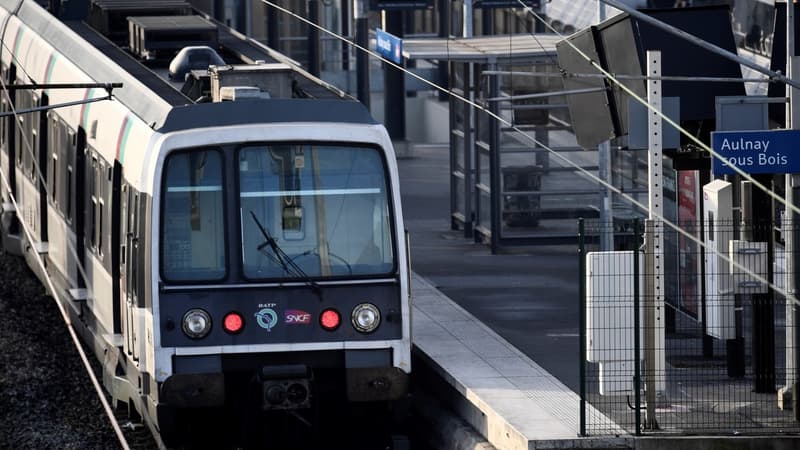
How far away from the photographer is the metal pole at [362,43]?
27.7 metres

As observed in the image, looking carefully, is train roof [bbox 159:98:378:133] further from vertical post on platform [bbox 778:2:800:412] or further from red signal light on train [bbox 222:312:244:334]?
vertical post on platform [bbox 778:2:800:412]

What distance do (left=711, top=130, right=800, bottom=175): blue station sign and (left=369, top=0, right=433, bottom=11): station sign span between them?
1447 centimetres

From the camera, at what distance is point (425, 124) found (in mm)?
42031

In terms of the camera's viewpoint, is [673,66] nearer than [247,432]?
No

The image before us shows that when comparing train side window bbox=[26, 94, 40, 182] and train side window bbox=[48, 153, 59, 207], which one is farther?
train side window bbox=[26, 94, 40, 182]

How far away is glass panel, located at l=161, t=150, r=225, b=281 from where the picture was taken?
44.7 ft

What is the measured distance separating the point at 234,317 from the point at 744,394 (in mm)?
4051

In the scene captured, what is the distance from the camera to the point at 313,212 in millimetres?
13695

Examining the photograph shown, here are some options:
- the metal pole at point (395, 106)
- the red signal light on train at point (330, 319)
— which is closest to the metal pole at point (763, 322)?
the red signal light on train at point (330, 319)

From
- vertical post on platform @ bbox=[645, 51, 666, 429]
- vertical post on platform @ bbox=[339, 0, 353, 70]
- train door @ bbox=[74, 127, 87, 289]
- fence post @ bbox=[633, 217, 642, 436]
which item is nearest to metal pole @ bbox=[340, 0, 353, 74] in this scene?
vertical post on platform @ bbox=[339, 0, 353, 70]

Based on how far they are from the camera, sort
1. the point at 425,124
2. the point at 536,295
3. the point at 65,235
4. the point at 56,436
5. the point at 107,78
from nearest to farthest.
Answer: the point at 56,436
the point at 107,78
the point at 65,235
the point at 536,295
the point at 425,124

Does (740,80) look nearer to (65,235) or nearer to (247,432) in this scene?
(247,432)

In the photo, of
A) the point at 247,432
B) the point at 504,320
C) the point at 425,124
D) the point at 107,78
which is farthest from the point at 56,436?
the point at 425,124

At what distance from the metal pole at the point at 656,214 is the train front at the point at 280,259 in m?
1.86
